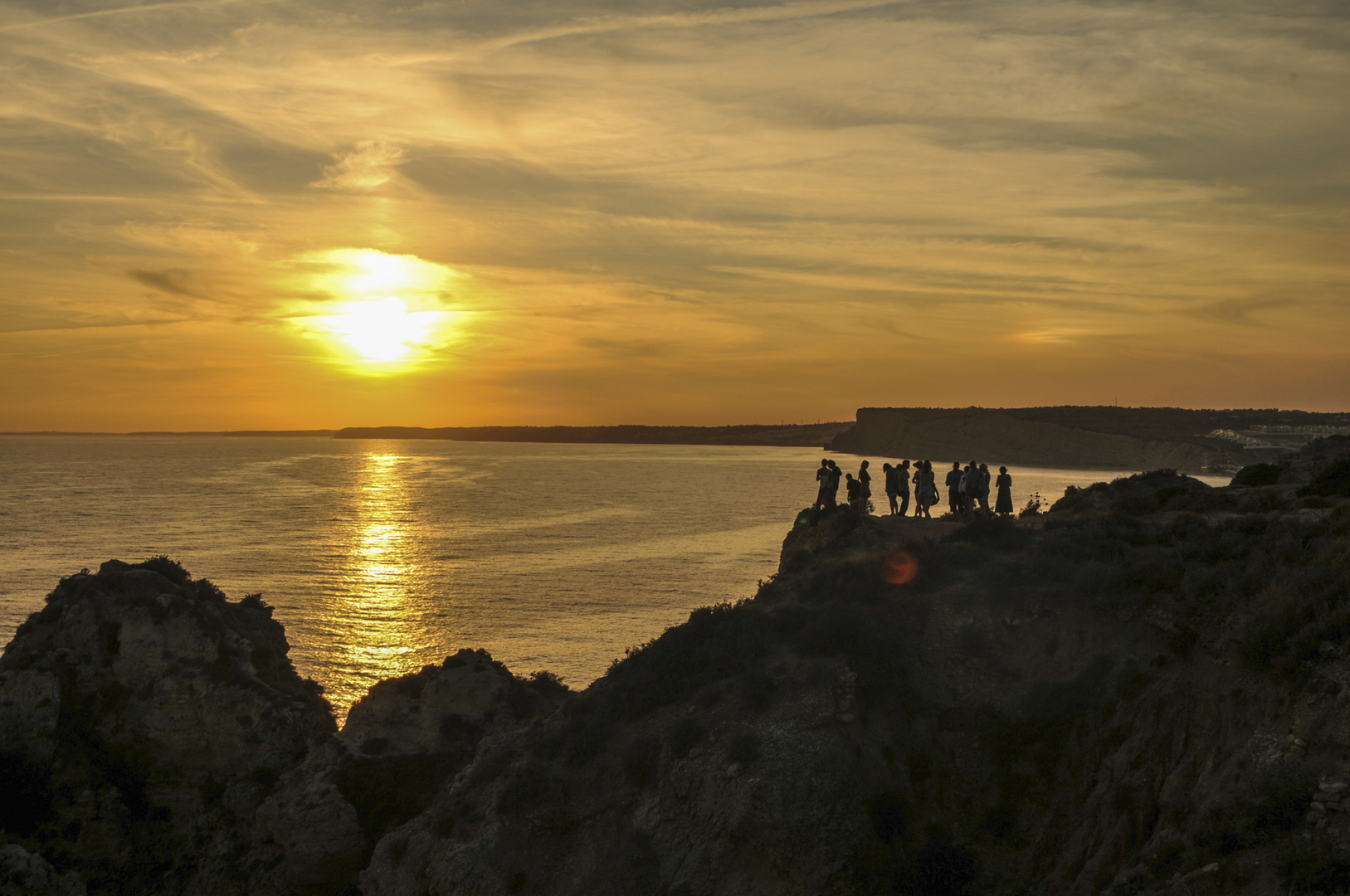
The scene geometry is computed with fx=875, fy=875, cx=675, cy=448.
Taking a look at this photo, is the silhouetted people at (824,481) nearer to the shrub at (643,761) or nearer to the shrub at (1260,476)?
the shrub at (643,761)

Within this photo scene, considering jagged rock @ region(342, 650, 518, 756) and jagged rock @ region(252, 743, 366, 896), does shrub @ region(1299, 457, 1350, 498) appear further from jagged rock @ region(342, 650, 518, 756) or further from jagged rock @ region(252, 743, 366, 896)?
jagged rock @ region(252, 743, 366, 896)

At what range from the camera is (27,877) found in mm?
13297

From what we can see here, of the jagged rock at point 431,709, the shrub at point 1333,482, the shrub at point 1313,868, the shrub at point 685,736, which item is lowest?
the jagged rock at point 431,709

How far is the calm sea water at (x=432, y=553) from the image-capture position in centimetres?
3216

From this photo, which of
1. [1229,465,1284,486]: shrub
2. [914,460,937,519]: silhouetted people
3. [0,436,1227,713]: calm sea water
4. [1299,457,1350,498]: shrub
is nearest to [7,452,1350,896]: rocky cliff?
[1299,457,1350,498]: shrub

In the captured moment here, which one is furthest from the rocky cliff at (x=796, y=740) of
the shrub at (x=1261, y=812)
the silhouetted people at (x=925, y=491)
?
the silhouetted people at (x=925, y=491)

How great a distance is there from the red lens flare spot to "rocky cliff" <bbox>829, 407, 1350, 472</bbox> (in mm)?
110949

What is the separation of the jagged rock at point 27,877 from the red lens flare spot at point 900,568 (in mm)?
14766

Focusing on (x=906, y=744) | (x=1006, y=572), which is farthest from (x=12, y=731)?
(x=1006, y=572)

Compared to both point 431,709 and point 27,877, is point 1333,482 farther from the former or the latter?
point 27,877

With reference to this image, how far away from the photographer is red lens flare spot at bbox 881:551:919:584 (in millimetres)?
16719

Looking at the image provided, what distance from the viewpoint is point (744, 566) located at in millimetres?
46094

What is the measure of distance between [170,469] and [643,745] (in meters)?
171

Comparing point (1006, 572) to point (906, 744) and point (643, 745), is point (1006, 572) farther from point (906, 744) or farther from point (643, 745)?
point (643, 745)
